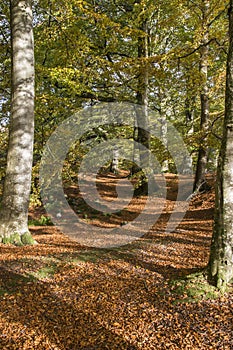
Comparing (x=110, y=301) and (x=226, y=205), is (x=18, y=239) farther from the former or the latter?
(x=226, y=205)

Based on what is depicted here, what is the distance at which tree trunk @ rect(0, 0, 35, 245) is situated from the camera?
6031 millimetres

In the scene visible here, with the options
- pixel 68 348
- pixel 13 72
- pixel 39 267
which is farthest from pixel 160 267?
pixel 13 72

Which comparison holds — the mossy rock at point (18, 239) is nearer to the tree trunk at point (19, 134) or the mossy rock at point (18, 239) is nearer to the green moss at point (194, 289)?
the tree trunk at point (19, 134)

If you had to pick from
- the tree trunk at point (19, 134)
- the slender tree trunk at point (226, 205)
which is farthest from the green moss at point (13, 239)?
the slender tree trunk at point (226, 205)

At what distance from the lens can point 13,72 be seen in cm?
614

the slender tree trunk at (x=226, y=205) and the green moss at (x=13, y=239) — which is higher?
the slender tree trunk at (x=226, y=205)


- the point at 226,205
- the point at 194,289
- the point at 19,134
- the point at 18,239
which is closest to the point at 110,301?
the point at 194,289

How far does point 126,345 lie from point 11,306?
5.04 feet

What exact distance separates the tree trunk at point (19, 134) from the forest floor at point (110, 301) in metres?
0.55

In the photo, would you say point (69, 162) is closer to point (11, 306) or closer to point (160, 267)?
point (160, 267)

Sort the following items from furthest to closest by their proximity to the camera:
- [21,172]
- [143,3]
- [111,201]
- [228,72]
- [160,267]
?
[111,201] → [143,3] → [21,172] → [160,267] → [228,72]

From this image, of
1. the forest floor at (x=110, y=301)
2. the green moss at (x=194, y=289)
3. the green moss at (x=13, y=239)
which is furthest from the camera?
the green moss at (x=13, y=239)

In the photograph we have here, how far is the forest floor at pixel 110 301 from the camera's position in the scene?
297cm

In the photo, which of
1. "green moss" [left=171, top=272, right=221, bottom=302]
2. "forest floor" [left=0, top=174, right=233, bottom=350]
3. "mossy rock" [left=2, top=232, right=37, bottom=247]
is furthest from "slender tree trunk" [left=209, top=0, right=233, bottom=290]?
"mossy rock" [left=2, top=232, right=37, bottom=247]
